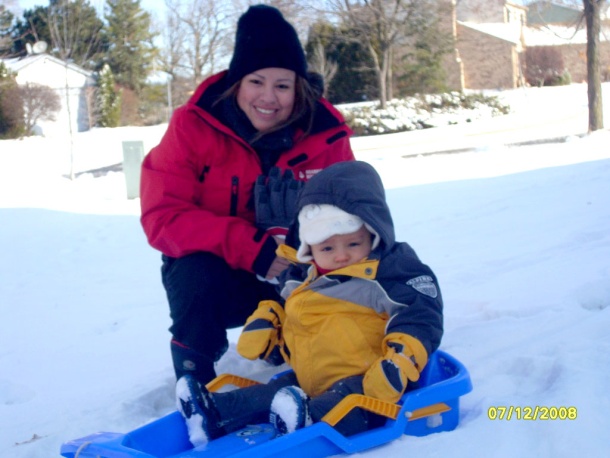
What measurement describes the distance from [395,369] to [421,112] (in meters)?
20.0

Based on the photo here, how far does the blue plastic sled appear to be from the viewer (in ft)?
6.53

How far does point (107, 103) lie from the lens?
3011 centimetres

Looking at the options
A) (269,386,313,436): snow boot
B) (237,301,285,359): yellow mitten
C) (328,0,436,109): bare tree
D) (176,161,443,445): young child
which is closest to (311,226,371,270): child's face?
(176,161,443,445): young child

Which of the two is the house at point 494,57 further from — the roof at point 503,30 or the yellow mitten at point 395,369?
the yellow mitten at point 395,369

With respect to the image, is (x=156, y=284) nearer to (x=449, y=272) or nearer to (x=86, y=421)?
(x=449, y=272)

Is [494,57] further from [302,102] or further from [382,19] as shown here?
[302,102]

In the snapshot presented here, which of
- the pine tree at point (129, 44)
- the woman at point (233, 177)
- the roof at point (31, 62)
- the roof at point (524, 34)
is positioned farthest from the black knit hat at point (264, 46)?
the pine tree at point (129, 44)

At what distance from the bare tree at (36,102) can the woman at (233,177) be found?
24759 millimetres

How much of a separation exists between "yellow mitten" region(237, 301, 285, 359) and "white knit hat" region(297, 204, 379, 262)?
0.31 meters

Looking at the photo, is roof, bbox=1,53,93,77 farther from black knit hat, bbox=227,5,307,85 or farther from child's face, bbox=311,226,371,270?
child's face, bbox=311,226,371,270

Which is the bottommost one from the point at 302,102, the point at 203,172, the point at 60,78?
the point at 203,172

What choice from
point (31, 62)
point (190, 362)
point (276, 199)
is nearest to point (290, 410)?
point (190, 362)

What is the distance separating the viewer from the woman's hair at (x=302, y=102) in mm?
2926

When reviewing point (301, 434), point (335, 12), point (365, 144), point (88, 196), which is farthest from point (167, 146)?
point (335, 12)
